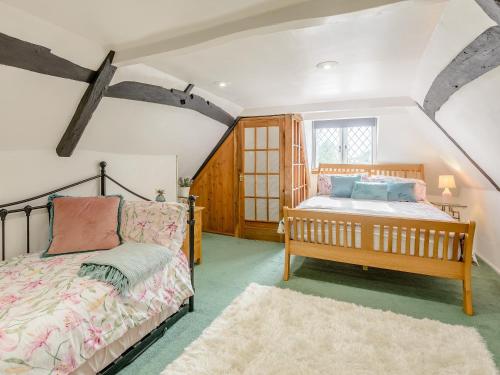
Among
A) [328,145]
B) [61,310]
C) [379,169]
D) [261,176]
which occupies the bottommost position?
[61,310]

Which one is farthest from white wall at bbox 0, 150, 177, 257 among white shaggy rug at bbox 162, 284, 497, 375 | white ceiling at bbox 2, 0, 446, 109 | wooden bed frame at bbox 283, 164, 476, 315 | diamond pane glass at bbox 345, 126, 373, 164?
diamond pane glass at bbox 345, 126, 373, 164

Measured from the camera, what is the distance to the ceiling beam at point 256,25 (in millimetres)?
1402

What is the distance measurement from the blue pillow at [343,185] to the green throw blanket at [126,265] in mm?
2933

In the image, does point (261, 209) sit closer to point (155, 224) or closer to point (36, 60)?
point (155, 224)

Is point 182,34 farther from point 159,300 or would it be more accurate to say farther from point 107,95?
point 159,300

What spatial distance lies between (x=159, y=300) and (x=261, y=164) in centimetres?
274

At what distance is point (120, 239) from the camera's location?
218 cm

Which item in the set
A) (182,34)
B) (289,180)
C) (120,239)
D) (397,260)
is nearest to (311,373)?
(397,260)

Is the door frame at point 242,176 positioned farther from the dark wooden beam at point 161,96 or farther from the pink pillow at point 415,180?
the pink pillow at point 415,180

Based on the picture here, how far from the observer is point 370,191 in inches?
155

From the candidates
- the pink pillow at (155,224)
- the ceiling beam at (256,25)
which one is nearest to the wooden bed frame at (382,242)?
the pink pillow at (155,224)

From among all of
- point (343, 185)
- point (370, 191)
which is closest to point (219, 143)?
point (343, 185)

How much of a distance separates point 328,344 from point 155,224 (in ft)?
4.78

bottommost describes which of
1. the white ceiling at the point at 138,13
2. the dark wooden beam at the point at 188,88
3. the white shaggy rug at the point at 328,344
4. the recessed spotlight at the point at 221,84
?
the white shaggy rug at the point at 328,344
